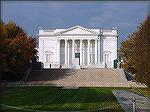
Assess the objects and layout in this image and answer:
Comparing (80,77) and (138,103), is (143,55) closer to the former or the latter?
(138,103)

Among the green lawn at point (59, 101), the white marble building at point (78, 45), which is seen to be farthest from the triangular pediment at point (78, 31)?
the green lawn at point (59, 101)

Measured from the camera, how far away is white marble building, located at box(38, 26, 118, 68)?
412ft

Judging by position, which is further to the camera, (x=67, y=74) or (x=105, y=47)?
(x=105, y=47)

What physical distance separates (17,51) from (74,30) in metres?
59.9

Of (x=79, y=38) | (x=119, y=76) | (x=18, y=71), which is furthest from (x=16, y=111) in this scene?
(x=79, y=38)

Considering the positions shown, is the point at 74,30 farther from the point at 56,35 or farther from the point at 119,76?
the point at 119,76

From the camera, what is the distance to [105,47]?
129625 millimetres

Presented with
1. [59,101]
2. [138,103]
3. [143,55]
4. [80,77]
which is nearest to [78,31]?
[80,77]

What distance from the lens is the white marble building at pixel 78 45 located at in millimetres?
125625

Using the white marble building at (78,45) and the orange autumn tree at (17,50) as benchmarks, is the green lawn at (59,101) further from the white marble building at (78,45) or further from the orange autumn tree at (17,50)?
the white marble building at (78,45)

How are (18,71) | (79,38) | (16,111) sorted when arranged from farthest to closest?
(79,38) < (18,71) < (16,111)

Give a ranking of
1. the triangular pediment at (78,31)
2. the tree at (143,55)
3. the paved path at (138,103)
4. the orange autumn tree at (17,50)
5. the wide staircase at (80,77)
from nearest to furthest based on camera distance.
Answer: the tree at (143,55)
the paved path at (138,103)
the orange autumn tree at (17,50)
the wide staircase at (80,77)
the triangular pediment at (78,31)

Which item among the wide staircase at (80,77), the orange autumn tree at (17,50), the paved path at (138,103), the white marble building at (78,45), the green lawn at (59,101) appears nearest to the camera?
the paved path at (138,103)

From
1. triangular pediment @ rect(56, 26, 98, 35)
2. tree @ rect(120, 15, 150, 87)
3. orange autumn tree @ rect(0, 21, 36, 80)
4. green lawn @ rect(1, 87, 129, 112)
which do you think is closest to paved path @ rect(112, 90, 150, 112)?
green lawn @ rect(1, 87, 129, 112)
